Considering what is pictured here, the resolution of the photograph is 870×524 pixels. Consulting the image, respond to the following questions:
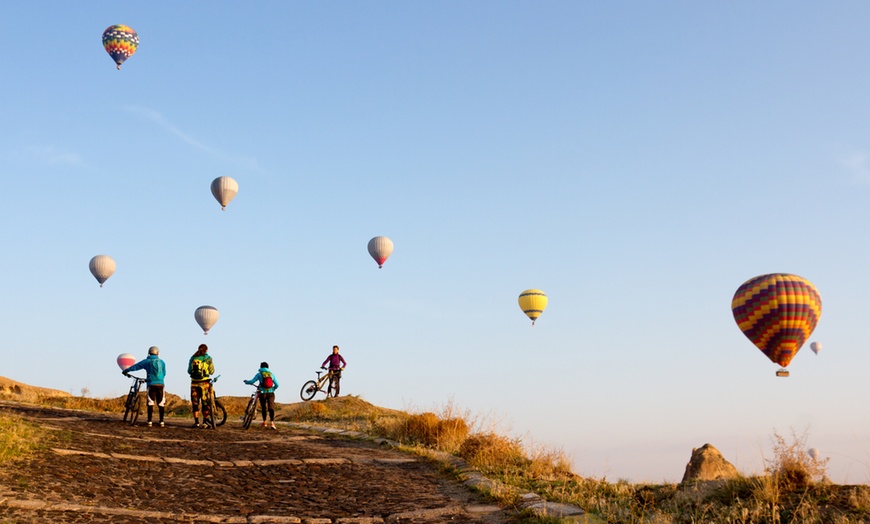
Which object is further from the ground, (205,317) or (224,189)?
(224,189)

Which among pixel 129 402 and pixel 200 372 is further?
pixel 129 402

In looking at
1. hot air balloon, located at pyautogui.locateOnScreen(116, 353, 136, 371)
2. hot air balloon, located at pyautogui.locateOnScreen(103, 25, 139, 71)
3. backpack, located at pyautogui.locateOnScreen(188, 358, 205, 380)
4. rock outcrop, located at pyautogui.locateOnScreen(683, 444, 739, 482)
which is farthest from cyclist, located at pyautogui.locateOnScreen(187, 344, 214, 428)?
hot air balloon, located at pyautogui.locateOnScreen(103, 25, 139, 71)

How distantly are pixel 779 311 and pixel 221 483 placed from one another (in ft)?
66.7

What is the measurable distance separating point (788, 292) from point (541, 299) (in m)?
24.3

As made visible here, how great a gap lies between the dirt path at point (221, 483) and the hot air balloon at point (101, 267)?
2947cm

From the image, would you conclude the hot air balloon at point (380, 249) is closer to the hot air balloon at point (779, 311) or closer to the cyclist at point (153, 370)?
the hot air balloon at point (779, 311)

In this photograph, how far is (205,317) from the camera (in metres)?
41.9

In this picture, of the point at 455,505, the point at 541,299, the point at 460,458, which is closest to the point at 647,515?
the point at 455,505

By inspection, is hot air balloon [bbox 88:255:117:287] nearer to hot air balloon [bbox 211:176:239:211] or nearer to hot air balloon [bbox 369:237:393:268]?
hot air balloon [bbox 211:176:239:211]

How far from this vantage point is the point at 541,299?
4991cm

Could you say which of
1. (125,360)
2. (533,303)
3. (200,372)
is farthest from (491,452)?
(125,360)

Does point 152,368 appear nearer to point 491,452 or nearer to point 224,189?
point 491,452

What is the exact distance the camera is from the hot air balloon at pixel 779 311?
26.3 meters

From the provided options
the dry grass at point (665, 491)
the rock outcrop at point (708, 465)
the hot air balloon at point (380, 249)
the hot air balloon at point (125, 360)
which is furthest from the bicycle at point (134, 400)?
the hot air balloon at point (125, 360)
